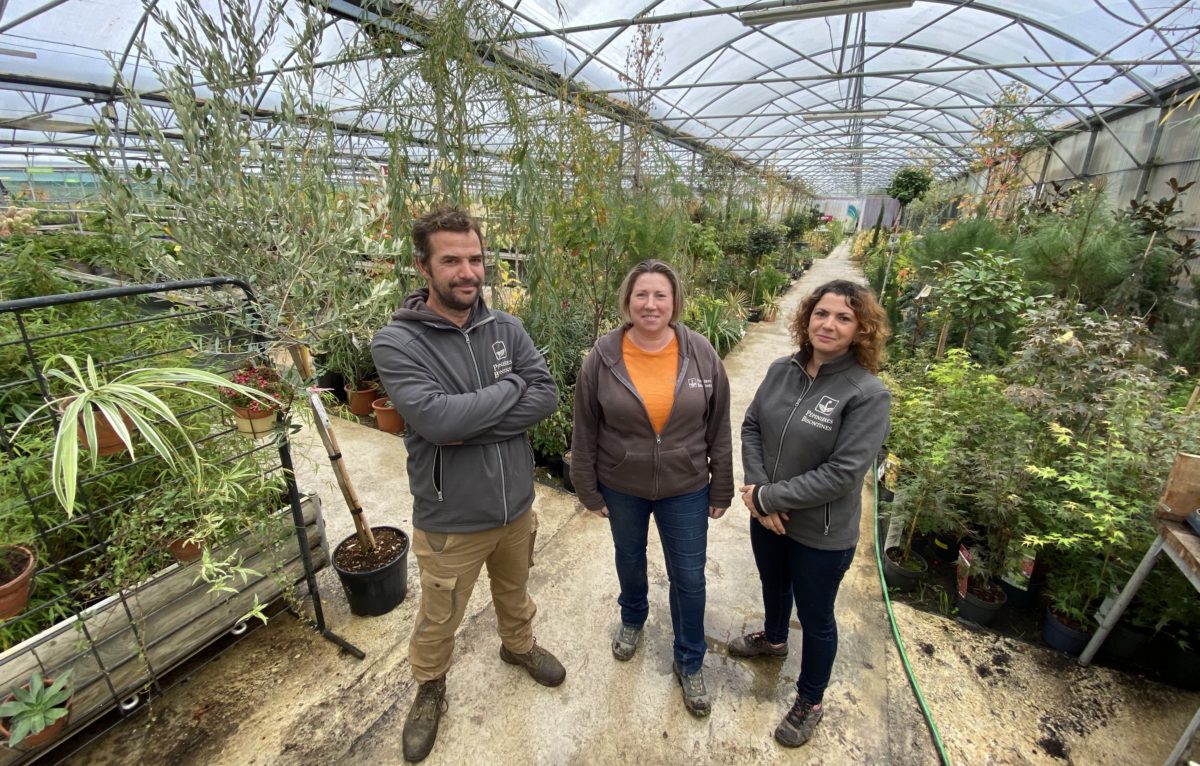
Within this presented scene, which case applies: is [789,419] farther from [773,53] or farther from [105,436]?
[773,53]

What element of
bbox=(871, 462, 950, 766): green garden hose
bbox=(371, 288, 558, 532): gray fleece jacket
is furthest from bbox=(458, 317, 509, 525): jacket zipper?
bbox=(871, 462, 950, 766): green garden hose

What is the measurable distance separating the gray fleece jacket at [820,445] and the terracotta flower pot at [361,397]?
3514 millimetres

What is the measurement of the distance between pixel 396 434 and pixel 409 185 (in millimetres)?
2239

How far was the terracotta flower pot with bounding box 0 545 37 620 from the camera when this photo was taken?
53.4 inches

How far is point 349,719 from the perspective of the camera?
1.79 m

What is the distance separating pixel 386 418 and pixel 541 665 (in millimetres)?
2592

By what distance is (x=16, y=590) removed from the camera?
4.54 ft

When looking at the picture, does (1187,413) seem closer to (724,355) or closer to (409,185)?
(409,185)

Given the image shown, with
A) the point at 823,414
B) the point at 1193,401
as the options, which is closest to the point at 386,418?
the point at 823,414

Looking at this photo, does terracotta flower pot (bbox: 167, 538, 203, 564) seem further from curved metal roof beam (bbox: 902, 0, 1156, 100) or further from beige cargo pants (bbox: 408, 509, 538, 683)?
curved metal roof beam (bbox: 902, 0, 1156, 100)

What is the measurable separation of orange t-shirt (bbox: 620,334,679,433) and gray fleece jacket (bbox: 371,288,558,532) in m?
0.29

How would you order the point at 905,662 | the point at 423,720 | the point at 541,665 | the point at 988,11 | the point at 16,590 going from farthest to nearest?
1. the point at 988,11
2. the point at 905,662
3. the point at 541,665
4. the point at 423,720
5. the point at 16,590

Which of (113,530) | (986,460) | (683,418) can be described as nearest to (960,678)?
(986,460)

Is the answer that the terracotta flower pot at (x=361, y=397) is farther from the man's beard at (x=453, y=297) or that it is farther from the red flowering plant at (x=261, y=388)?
the man's beard at (x=453, y=297)
